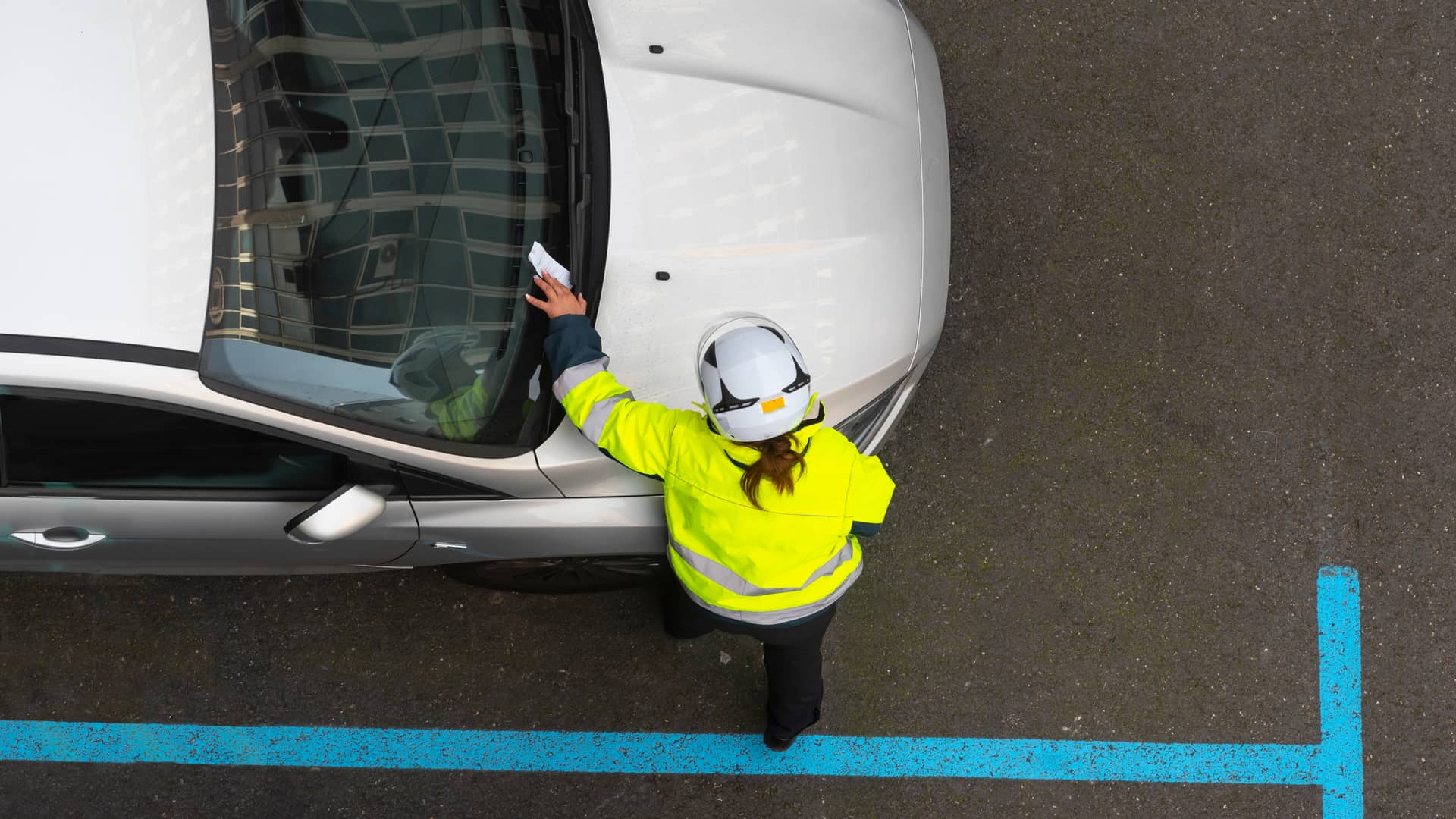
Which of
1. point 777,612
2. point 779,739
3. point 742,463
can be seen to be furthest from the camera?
point 779,739

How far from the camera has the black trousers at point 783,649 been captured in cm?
298

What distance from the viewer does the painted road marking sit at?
3.69m

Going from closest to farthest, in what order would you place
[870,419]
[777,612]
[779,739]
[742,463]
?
1. [742,463]
2. [777,612]
3. [870,419]
4. [779,739]

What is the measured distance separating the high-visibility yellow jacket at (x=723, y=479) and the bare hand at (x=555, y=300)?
3 centimetres

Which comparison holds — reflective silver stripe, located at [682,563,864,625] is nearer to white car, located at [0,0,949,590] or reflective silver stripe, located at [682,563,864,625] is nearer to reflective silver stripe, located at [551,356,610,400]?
white car, located at [0,0,949,590]

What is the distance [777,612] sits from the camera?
2.81 metres

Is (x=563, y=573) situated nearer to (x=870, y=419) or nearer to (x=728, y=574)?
(x=728, y=574)

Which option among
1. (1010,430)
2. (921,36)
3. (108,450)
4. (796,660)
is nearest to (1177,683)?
(1010,430)

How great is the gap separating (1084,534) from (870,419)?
1292mm

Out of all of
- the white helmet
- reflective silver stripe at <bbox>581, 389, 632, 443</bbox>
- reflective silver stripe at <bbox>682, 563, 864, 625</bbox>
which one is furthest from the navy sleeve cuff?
reflective silver stripe at <bbox>682, 563, 864, 625</bbox>

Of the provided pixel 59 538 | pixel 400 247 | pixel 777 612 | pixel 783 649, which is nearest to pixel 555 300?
pixel 400 247

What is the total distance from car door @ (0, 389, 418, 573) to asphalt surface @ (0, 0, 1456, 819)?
3.07ft

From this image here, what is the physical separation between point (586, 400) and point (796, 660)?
1303mm

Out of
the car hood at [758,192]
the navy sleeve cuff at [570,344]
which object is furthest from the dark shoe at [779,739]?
the navy sleeve cuff at [570,344]
